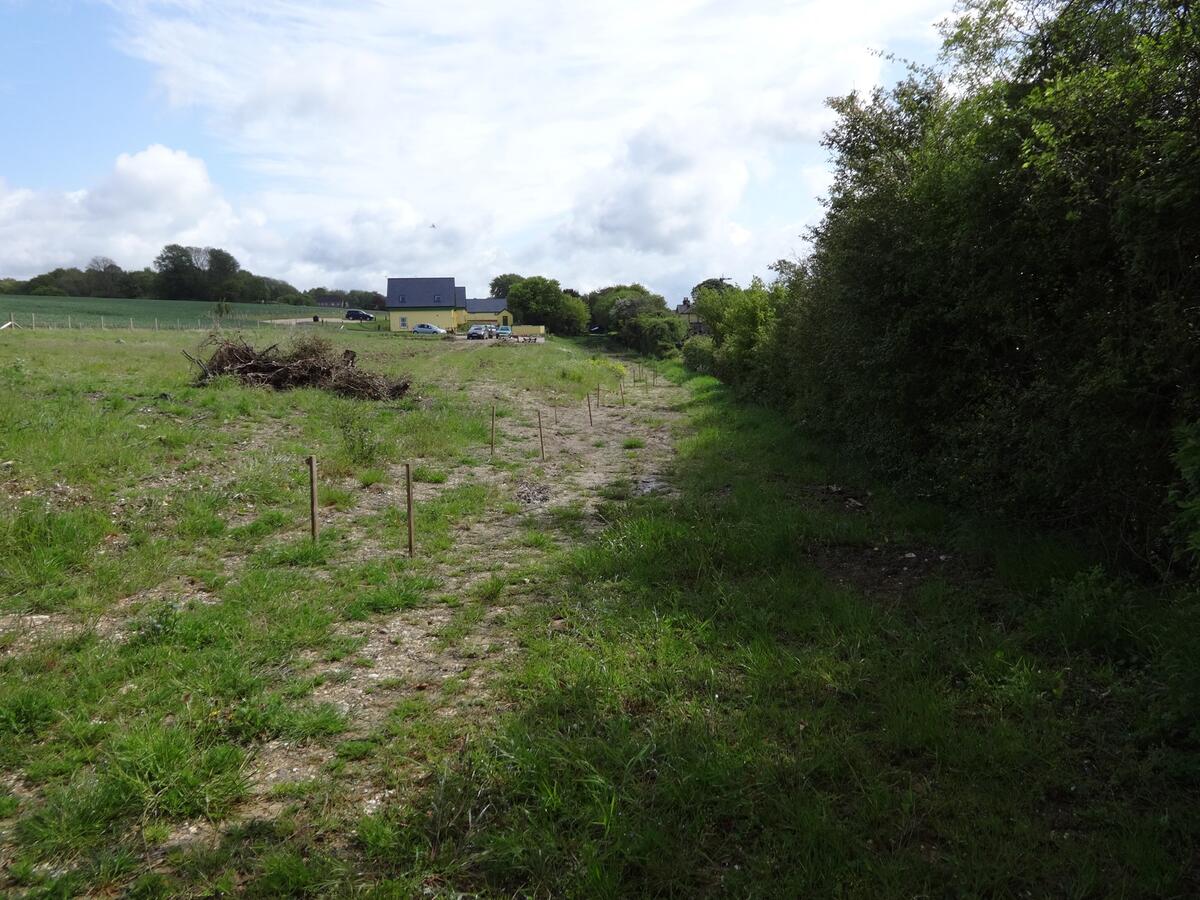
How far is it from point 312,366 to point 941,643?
17312 mm

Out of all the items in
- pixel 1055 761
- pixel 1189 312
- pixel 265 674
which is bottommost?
pixel 265 674

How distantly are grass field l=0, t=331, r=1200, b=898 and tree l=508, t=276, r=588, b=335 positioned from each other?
3407 inches

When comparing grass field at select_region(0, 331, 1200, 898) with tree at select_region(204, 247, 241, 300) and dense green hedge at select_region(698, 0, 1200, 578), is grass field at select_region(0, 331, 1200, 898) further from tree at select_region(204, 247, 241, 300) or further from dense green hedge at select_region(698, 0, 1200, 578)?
tree at select_region(204, 247, 241, 300)

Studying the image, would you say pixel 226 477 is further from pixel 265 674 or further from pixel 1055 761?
pixel 1055 761

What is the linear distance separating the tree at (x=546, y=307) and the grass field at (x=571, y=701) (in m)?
86.5

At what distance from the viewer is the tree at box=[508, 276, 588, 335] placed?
94375 millimetres

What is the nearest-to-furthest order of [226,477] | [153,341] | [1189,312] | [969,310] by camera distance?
[1189,312]
[969,310]
[226,477]
[153,341]

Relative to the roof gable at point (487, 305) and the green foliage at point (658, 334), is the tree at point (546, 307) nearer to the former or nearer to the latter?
the roof gable at point (487, 305)

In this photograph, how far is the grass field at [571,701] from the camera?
3.28m

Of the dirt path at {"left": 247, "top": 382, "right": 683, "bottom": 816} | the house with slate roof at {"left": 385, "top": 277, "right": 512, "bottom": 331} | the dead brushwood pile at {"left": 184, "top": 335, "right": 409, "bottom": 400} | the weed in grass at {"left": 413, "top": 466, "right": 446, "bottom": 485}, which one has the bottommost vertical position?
the dirt path at {"left": 247, "top": 382, "right": 683, "bottom": 816}

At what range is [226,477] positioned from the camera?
9.91m

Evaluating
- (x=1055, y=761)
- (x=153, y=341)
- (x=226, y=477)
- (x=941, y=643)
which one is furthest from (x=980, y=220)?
(x=153, y=341)

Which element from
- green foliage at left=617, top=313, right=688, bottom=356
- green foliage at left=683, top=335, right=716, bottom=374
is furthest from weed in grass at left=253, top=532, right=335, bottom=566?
green foliage at left=617, top=313, right=688, bottom=356

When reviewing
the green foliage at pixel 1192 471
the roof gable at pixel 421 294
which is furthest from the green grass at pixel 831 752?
the roof gable at pixel 421 294
